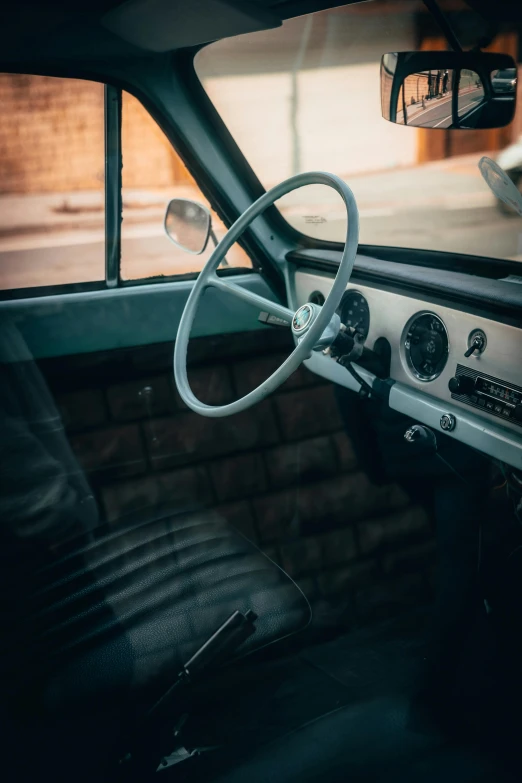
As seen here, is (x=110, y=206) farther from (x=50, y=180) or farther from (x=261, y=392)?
(x=261, y=392)

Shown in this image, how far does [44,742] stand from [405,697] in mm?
771

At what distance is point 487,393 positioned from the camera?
143 cm

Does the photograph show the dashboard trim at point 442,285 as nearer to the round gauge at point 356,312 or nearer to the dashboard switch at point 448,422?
the round gauge at point 356,312

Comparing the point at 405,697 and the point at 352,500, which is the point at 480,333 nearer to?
the point at 405,697

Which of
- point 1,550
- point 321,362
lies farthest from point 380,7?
point 1,550

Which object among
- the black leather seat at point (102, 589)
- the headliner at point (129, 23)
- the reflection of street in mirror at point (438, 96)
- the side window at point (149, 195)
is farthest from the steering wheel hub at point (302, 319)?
the side window at point (149, 195)

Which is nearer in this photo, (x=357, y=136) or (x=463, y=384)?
(x=463, y=384)

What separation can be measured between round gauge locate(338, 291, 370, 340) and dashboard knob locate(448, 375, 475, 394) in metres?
0.35

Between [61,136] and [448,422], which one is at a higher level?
[61,136]

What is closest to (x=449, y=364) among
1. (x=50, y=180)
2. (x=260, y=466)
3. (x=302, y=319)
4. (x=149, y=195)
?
(x=302, y=319)

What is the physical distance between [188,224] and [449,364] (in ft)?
2.84

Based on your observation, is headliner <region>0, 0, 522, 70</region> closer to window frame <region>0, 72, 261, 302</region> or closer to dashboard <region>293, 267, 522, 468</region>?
window frame <region>0, 72, 261, 302</region>

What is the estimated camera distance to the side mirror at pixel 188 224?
6.61 ft

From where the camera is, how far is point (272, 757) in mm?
1447
